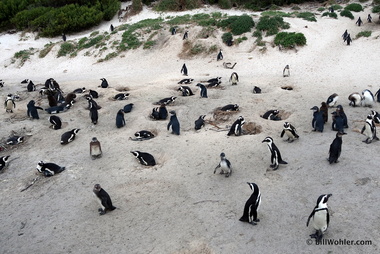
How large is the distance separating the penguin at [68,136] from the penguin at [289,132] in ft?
19.8

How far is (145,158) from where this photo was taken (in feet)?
27.3

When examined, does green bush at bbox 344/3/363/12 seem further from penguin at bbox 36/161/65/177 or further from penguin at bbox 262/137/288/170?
penguin at bbox 36/161/65/177

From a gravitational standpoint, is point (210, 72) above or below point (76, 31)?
below

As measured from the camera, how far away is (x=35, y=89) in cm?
1611

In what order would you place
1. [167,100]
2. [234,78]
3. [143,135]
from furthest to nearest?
[234,78] < [167,100] < [143,135]

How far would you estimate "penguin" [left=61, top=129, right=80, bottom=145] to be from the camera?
9.86 meters

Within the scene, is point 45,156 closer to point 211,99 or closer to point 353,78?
point 211,99

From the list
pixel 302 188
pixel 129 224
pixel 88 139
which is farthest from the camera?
pixel 88 139

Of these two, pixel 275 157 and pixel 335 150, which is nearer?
pixel 335 150

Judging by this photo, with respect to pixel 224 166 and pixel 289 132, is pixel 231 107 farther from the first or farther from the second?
pixel 224 166

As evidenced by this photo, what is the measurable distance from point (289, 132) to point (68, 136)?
6260mm

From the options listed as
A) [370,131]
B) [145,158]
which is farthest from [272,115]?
[145,158]

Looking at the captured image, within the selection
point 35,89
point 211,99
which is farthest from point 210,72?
point 35,89

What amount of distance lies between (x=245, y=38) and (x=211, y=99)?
30.8 feet
